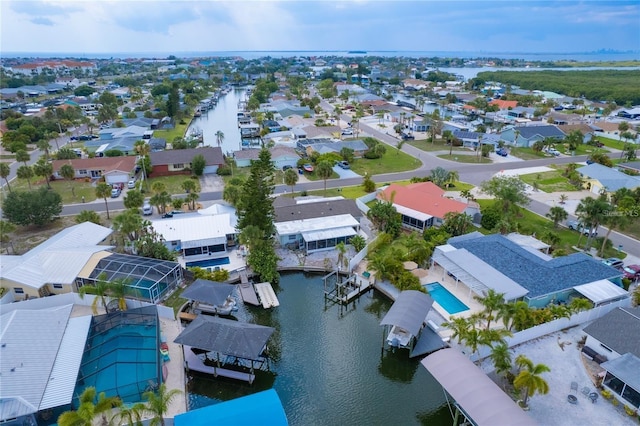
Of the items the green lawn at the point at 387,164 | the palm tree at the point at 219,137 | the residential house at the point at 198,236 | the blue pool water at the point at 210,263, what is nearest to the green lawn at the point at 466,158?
the green lawn at the point at 387,164

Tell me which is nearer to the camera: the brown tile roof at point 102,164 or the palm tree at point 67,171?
the palm tree at point 67,171

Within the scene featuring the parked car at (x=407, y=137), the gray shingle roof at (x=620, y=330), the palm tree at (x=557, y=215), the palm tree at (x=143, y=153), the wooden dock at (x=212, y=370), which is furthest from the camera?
the parked car at (x=407, y=137)

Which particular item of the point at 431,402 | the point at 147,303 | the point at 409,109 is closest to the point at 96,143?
the point at 147,303

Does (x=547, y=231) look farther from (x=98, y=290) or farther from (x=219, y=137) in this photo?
(x=219, y=137)

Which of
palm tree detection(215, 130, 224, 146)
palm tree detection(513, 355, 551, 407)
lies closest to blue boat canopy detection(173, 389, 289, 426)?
palm tree detection(513, 355, 551, 407)

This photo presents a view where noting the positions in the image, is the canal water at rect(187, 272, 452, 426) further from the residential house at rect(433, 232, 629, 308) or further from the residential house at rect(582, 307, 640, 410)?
the residential house at rect(582, 307, 640, 410)

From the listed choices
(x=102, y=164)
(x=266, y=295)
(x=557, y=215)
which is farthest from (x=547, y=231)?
(x=102, y=164)

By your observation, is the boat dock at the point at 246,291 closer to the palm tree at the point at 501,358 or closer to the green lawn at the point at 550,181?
the palm tree at the point at 501,358
